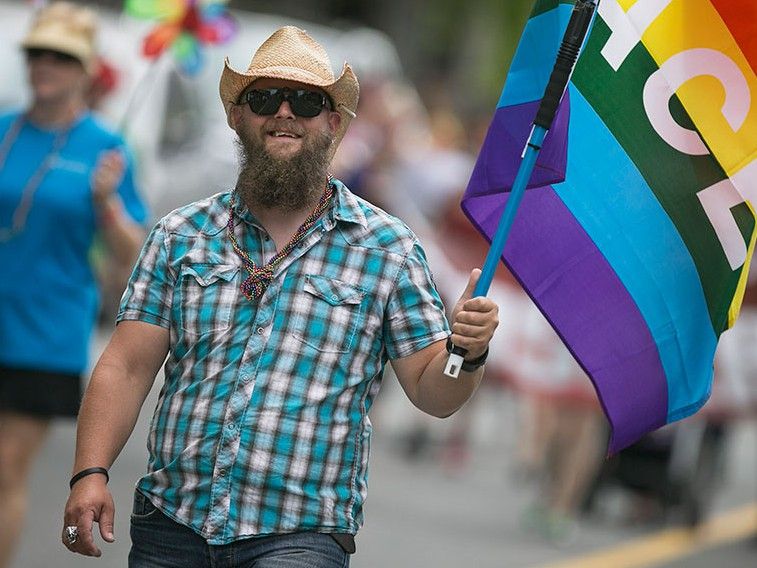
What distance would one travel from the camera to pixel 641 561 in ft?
34.2

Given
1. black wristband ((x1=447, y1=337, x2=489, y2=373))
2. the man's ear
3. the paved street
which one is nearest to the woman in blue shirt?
the paved street

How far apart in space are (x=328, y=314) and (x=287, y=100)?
0.55m

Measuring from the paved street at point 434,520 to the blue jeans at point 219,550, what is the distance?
3.66 m

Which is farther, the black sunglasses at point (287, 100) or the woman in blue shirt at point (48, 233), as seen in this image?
the woman in blue shirt at point (48, 233)

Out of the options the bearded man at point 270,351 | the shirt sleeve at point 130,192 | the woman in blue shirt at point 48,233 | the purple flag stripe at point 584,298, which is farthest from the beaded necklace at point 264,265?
the shirt sleeve at point 130,192

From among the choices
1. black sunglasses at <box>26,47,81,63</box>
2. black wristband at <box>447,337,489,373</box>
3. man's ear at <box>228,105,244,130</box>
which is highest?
black sunglasses at <box>26,47,81,63</box>

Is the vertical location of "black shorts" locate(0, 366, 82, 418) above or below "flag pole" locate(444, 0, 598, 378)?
below

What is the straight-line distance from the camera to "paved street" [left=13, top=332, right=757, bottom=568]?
945cm

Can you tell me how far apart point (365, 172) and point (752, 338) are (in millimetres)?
3228

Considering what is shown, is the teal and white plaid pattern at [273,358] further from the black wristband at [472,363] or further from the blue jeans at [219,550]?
the black wristband at [472,363]

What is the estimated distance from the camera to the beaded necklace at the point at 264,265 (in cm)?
475

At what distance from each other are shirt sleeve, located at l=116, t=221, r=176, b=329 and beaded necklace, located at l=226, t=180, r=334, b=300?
7.1 inches

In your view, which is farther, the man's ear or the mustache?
the man's ear

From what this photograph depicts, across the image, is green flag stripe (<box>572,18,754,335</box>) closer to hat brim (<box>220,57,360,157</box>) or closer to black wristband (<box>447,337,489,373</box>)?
hat brim (<box>220,57,360,157</box>)
